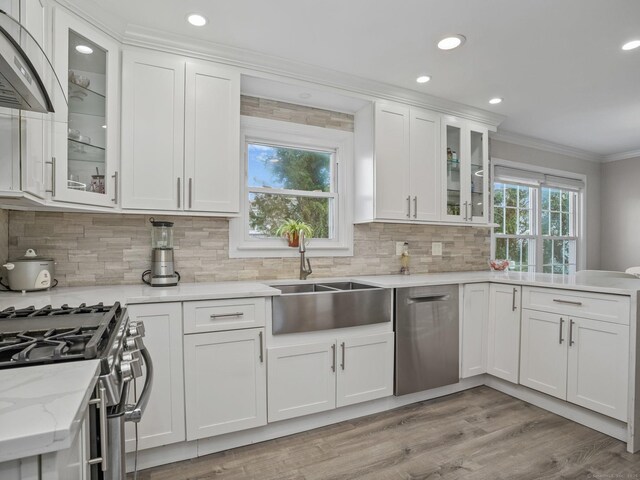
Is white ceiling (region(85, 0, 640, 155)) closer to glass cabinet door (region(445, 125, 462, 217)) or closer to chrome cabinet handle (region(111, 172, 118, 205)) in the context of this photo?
glass cabinet door (region(445, 125, 462, 217))

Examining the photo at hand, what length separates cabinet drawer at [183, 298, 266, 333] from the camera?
1.91m

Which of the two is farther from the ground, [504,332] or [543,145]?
[543,145]

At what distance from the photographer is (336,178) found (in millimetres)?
3119

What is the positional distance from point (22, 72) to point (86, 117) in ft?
3.35

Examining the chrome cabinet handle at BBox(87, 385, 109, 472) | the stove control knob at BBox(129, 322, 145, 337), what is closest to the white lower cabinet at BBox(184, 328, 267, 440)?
the stove control knob at BBox(129, 322, 145, 337)

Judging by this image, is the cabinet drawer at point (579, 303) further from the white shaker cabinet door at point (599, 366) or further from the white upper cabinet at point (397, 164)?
the white upper cabinet at point (397, 164)

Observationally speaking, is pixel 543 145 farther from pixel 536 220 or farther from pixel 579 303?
pixel 579 303

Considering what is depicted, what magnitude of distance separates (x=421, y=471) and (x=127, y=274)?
2139 mm

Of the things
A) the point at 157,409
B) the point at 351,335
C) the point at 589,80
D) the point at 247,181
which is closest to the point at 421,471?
the point at 351,335

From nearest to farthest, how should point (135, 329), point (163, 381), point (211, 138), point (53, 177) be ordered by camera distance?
point (135, 329) < point (53, 177) < point (163, 381) < point (211, 138)

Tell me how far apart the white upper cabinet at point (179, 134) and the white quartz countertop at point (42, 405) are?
5.04ft

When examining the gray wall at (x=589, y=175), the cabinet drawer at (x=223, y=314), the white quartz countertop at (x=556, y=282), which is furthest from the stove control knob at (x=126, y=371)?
the gray wall at (x=589, y=175)

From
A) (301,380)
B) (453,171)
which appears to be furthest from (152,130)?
(453,171)

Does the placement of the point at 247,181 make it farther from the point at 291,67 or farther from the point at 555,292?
the point at 555,292
